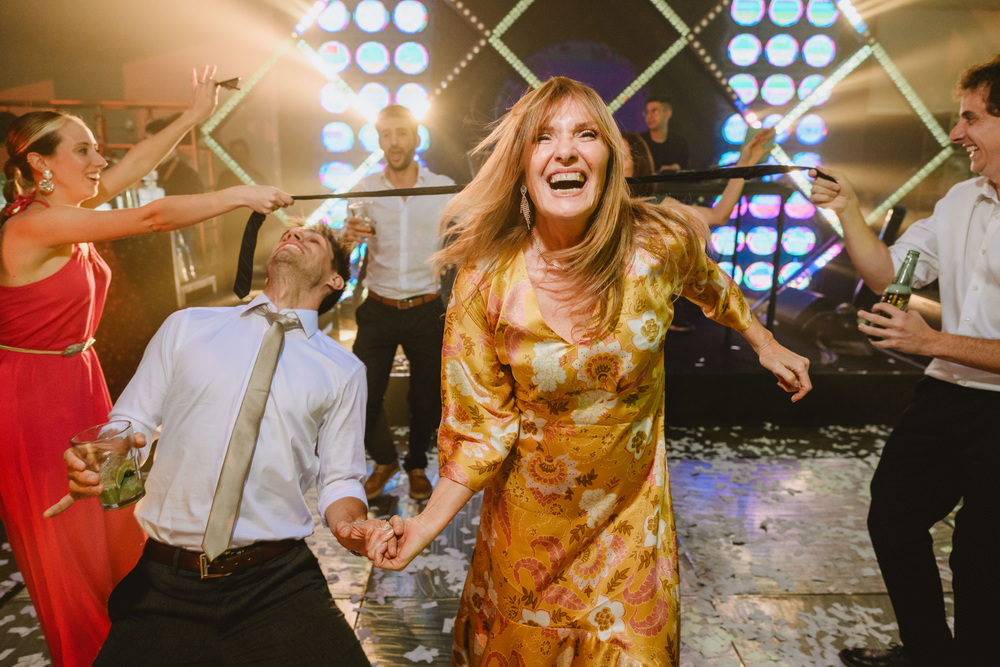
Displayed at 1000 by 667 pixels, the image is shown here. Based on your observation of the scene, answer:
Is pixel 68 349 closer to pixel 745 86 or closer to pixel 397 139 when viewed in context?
pixel 397 139

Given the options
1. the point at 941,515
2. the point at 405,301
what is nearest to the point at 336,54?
the point at 405,301

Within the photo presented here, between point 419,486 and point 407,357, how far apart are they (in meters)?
0.64

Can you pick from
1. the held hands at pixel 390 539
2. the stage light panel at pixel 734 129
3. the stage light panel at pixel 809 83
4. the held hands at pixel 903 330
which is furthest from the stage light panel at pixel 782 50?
the held hands at pixel 390 539

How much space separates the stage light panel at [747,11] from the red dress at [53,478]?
6732mm

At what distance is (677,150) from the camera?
5395mm

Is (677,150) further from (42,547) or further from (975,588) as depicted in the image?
(42,547)

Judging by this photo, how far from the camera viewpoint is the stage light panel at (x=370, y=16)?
5.98 m

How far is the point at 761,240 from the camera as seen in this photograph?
6938mm

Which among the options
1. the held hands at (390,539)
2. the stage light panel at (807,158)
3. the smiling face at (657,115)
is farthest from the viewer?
the stage light panel at (807,158)

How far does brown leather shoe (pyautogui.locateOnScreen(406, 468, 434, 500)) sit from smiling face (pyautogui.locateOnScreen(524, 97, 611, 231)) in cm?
216

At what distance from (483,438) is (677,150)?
460 centimetres

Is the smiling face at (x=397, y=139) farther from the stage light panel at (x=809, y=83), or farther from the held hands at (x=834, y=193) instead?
the stage light panel at (x=809, y=83)

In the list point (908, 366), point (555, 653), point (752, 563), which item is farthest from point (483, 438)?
point (908, 366)

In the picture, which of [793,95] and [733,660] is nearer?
[733,660]
